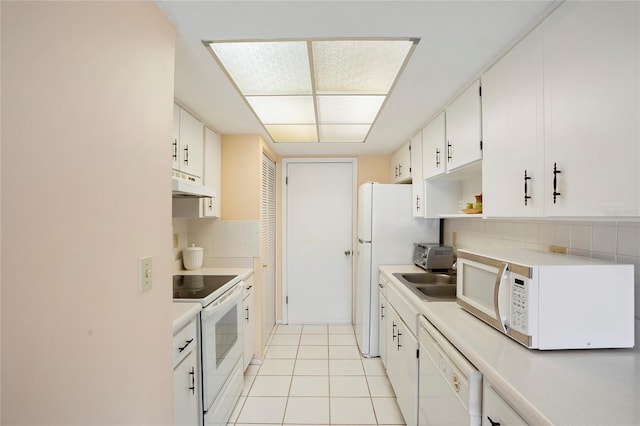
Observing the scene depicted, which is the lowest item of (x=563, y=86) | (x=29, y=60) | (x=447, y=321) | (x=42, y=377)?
(x=447, y=321)

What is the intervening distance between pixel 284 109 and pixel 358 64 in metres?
0.77

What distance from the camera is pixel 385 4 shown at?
1.04m

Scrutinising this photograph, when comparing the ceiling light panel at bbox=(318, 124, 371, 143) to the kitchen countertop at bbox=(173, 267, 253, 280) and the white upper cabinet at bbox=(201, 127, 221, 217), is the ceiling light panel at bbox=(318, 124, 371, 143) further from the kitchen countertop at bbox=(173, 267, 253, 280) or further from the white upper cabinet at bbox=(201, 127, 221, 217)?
the kitchen countertop at bbox=(173, 267, 253, 280)

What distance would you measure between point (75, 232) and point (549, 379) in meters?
1.38

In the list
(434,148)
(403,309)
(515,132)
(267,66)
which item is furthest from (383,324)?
(267,66)

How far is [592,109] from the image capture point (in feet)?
2.92

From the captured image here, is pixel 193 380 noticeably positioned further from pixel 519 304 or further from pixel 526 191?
pixel 526 191

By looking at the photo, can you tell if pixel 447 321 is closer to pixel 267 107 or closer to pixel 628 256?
pixel 628 256

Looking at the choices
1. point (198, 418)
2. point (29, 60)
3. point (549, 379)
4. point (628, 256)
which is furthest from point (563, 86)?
point (198, 418)

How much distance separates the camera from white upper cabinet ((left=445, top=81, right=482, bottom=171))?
154 cm

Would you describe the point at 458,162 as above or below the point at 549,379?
above

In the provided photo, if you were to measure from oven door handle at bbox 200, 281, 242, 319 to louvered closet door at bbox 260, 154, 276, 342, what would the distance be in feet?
2.20

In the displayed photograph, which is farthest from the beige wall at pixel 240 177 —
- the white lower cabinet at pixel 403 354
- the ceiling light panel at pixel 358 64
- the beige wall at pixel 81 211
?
the beige wall at pixel 81 211

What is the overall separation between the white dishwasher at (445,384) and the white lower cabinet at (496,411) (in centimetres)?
4
